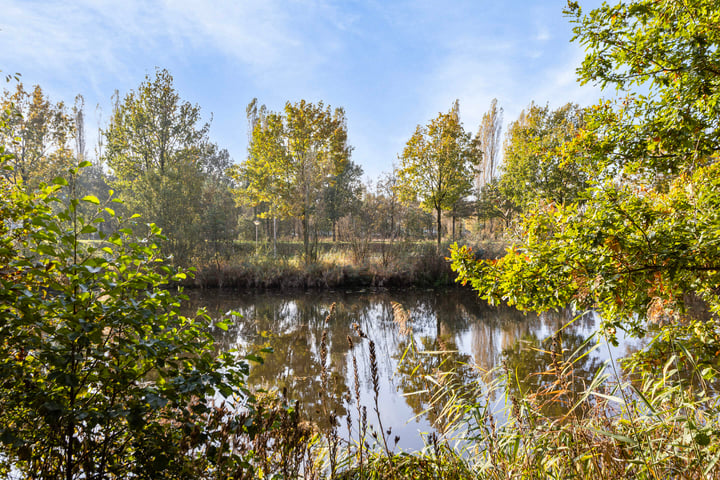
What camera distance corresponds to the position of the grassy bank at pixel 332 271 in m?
14.2

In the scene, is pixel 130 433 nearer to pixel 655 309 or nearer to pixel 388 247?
pixel 655 309

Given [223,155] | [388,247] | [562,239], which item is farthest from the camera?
[223,155]

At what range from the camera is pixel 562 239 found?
274 centimetres

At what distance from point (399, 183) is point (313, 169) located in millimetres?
5008

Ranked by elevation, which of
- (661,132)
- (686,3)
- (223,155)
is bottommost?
(661,132)

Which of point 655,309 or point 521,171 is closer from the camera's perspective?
point 655,309

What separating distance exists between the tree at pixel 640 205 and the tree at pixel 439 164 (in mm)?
14016

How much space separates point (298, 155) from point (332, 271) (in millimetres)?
5737

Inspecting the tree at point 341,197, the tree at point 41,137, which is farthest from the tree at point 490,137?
the tree at point 41,137

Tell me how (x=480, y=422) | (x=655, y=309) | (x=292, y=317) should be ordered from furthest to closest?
(x=292, y=317) → (x=655, y=309) → (x=480, y=422)

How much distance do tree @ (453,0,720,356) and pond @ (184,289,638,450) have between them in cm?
69

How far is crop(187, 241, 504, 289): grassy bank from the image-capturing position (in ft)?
46.8

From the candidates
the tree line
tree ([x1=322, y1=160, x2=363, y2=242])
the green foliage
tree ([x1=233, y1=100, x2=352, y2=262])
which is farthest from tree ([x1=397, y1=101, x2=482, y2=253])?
the green foliage

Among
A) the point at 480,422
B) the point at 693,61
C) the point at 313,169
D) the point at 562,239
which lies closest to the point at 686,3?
the point at 693,61
